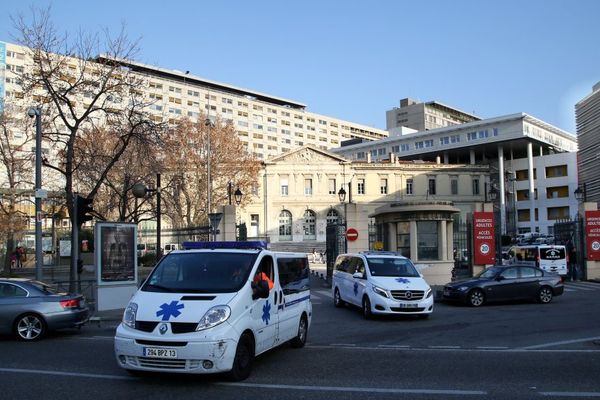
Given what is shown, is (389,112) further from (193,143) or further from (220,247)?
(220,247)

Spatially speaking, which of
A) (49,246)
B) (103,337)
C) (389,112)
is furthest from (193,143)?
(389,112)

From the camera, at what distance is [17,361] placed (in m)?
9.21

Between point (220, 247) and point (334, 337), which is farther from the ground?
point (220, 247)

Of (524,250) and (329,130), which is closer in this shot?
(524,250)

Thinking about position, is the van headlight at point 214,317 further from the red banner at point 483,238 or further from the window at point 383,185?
the window at point 383,185

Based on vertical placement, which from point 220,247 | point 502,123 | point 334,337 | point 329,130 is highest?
point 329,130

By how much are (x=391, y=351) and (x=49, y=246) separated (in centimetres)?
4557

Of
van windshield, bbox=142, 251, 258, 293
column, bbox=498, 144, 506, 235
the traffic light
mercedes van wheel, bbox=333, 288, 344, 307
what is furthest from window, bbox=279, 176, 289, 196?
van windshield, bbox=142, 251, 258, 293

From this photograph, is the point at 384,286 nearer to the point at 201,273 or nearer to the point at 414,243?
the point at 201,273

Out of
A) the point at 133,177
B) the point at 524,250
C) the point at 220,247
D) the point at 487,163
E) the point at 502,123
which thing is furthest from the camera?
the point at 487,163

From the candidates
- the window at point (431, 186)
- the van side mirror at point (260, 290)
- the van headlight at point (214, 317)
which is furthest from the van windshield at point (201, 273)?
the window at point (431, 186)

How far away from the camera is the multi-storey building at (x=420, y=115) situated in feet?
482

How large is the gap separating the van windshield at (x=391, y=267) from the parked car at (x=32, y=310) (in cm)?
773

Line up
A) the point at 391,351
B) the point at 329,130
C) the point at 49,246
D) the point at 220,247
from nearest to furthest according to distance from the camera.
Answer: the point at 220,247 < the point at 391,351 < the point at 49,246 < the point at 329,130
